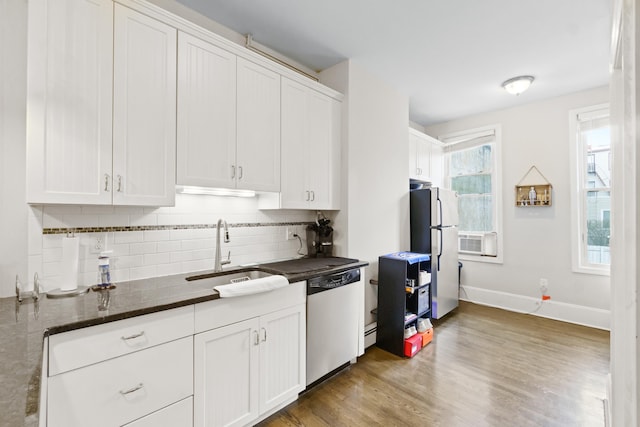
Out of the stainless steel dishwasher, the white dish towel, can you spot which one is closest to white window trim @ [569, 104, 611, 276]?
the stainless steel dishwasher

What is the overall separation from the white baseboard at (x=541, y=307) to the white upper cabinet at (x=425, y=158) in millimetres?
1851

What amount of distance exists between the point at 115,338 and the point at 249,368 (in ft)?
2.60

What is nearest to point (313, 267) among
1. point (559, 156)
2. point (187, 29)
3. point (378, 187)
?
point (378, 187)

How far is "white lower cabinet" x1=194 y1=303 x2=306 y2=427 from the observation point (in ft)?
5.22

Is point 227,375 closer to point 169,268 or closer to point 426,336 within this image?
point 169,268

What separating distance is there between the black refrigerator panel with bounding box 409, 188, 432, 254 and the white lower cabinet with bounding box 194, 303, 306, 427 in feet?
6.91

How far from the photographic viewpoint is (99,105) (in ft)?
5.07

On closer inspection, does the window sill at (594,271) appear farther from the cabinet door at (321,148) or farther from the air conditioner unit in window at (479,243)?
the cabinet door at (321,148)

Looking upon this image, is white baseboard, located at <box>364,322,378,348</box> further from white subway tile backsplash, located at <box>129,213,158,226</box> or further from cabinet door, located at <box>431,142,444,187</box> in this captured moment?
cabinet door, located at <box>431,142,444,187</box>

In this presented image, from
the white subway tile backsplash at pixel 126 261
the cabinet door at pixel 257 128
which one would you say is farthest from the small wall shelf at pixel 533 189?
the white subway tile backsplash at pixel 126 261

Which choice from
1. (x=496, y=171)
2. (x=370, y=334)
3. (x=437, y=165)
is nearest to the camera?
(x=370, y=334)

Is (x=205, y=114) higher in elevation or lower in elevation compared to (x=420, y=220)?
higher

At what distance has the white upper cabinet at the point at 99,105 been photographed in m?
1.40

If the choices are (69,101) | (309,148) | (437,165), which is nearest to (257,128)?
(309,148)
